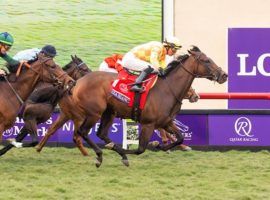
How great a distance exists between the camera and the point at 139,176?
8609 mm

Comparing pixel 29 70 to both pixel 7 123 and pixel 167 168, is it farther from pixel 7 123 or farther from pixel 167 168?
pixel 167 168

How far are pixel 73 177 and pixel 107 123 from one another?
1425 mm

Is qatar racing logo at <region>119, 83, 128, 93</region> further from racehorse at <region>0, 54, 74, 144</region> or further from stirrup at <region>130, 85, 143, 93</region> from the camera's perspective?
racehorse at <region>0, 54, 74, 144</region>

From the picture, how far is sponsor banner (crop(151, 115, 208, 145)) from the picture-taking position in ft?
36.8

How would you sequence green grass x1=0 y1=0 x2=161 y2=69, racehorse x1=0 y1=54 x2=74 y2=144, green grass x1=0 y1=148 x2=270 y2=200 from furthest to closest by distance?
1. green grass x1=0 y1=0 x2=161 y2=69
2. racehorse x1=0 y1=54 x2=74 y2=144
3. green grass x1=0 y1=148 x2=270 y2=200

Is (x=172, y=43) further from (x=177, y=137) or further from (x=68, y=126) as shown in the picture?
(x=68, y=126)

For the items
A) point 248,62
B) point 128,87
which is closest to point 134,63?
point 128,87

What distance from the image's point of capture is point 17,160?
9.85 meters

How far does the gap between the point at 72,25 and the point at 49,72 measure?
388cm

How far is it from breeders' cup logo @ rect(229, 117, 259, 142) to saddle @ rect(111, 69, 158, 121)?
2269 mm

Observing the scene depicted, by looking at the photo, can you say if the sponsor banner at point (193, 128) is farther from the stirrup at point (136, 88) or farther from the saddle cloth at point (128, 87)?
the stirrup at point (136, 88)

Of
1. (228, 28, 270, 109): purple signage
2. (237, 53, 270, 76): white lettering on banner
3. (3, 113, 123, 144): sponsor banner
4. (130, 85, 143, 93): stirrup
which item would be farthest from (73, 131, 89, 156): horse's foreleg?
(237, 53, 270, 76): white lettering on banner

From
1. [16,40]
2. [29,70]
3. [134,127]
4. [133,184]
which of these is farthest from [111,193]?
[16,40]

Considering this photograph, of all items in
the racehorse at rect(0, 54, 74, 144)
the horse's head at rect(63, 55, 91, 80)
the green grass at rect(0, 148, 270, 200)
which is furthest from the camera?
the horse's head at rect(63, 55, 91, 80)
